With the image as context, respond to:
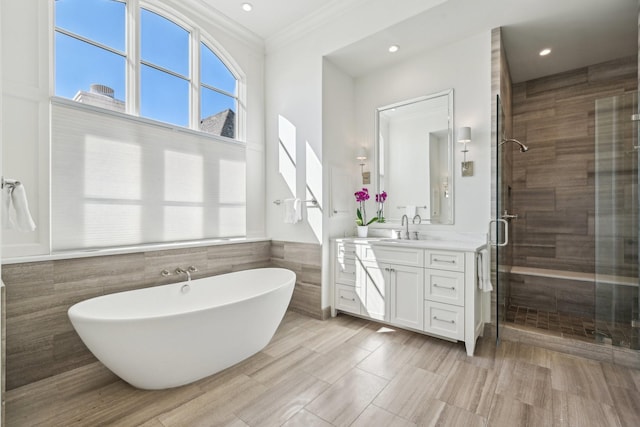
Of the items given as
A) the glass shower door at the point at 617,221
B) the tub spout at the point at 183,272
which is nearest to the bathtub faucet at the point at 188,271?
the tub spout at the point at 183,272

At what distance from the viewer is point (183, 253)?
2754 mm

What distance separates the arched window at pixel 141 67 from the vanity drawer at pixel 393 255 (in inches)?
80.6

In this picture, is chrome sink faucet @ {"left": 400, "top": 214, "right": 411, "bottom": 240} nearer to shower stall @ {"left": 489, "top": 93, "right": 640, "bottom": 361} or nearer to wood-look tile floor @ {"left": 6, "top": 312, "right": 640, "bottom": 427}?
shower stall @ {"left": 489, "top": 93, "right": 640, "bottom": 361}

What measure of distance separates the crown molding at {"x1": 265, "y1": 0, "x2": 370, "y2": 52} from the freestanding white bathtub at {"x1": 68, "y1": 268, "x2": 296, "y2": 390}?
2.76 meters

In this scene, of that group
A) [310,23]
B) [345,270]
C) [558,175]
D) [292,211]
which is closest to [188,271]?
[292,211]

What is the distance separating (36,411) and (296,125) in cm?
308

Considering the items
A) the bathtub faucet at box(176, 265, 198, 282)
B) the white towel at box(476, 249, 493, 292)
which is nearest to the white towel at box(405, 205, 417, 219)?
the white towel at box(476, 249, 493, 292)

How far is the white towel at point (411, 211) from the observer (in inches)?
126

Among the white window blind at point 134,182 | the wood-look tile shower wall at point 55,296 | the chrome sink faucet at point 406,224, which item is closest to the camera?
the wood-look tile shower wall at point 55,296

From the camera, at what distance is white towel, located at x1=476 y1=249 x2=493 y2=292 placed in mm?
2331

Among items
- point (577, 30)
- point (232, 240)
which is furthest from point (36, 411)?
point (577, 30)

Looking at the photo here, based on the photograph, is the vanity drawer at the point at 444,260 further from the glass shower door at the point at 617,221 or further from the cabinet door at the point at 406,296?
the glass shower door at the point at 617,221

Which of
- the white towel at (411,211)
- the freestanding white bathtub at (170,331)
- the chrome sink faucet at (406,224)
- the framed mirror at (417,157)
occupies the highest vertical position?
the framed mirror at (417,157)

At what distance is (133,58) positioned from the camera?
2.54m
